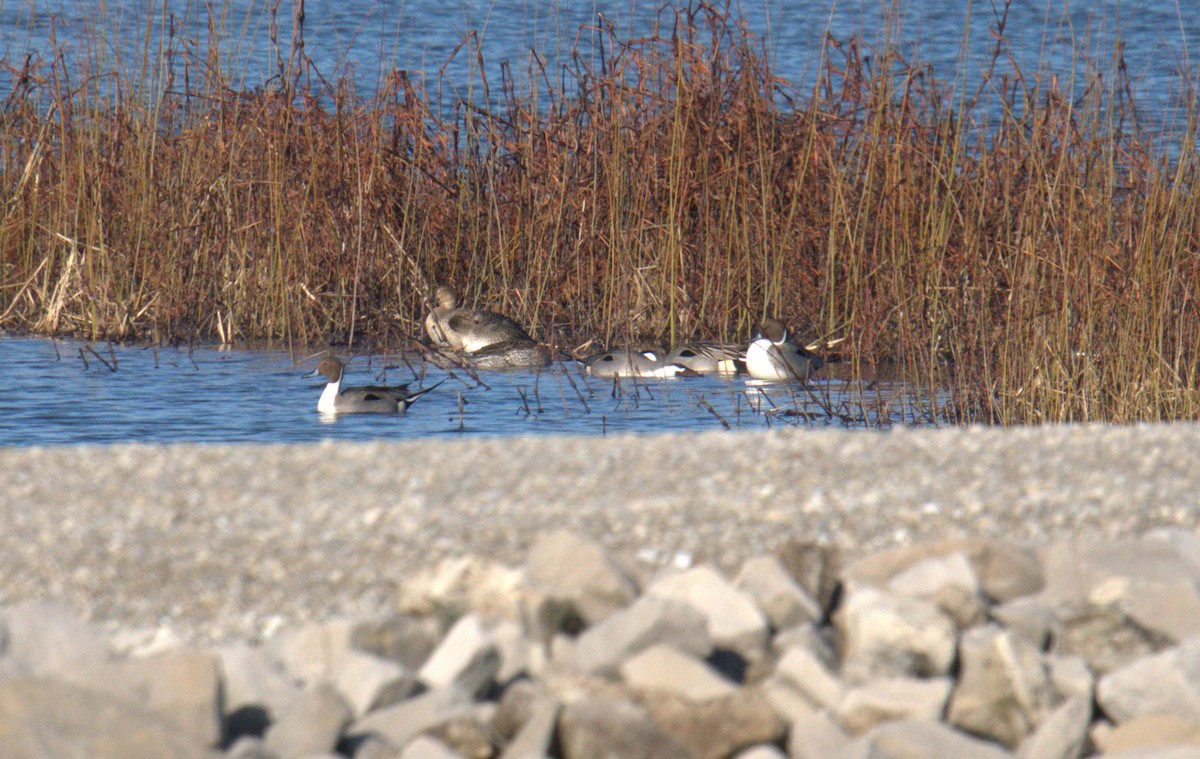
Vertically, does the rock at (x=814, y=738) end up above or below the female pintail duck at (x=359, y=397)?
above

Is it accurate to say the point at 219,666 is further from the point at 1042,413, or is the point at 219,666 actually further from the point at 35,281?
the point at 35,281

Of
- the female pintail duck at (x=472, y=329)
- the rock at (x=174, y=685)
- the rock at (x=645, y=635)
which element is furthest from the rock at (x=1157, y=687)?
the female pintail duck at (x=472, y=329)

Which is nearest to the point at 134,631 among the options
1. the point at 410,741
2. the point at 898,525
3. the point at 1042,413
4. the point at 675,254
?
the point at 410,741

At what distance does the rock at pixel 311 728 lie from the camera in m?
2.70

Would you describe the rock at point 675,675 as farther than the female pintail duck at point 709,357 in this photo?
No

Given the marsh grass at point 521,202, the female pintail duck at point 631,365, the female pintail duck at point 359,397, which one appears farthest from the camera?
the female pintail duck at point 631,365

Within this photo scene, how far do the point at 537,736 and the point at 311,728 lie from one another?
0.36m

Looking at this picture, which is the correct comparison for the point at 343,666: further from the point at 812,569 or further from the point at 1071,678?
the point at 1071,678

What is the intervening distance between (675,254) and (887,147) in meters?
1.31

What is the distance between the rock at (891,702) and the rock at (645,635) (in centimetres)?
26

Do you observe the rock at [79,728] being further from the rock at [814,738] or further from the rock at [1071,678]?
the rock at [1071,678]

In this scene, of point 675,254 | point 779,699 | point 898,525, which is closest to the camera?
point 779,699

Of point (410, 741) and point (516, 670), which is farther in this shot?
point (516, 670)

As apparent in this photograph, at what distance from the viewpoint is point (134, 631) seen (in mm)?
2957
